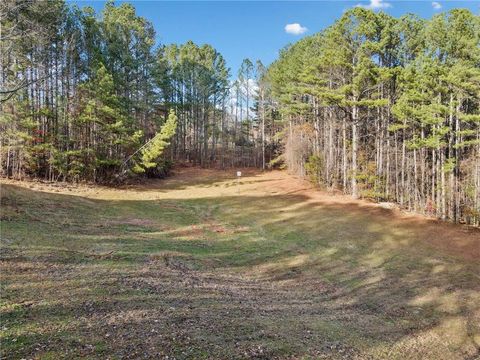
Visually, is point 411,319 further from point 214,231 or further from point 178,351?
point 214,231

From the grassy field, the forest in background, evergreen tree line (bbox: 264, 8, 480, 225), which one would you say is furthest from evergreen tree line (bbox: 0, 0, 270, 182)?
evergreen tree line (bbox: 264, 8, 480, 225)

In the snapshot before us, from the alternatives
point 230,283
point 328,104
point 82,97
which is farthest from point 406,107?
point 82,97

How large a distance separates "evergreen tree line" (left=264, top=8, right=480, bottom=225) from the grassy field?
3926 mm

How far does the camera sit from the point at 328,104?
81.4 ft

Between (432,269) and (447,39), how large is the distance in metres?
14.1

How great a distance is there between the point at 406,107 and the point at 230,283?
16.3m

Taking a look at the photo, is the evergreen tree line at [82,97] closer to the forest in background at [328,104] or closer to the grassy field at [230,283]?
the forest in background at [328,104]

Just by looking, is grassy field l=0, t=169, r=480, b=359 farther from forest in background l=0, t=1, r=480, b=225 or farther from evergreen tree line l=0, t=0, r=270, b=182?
evergreen tree line l=0, t=0, r=270, b=182

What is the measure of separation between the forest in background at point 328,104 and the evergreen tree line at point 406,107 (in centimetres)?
8

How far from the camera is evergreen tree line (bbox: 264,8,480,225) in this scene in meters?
19.1

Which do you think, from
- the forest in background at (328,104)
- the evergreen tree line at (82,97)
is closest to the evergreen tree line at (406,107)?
the forest in background at (328,104)

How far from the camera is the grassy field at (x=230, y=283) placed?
4.96m

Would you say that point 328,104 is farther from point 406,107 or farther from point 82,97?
point 82,97

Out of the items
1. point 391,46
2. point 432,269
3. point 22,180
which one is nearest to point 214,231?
point 432,269
